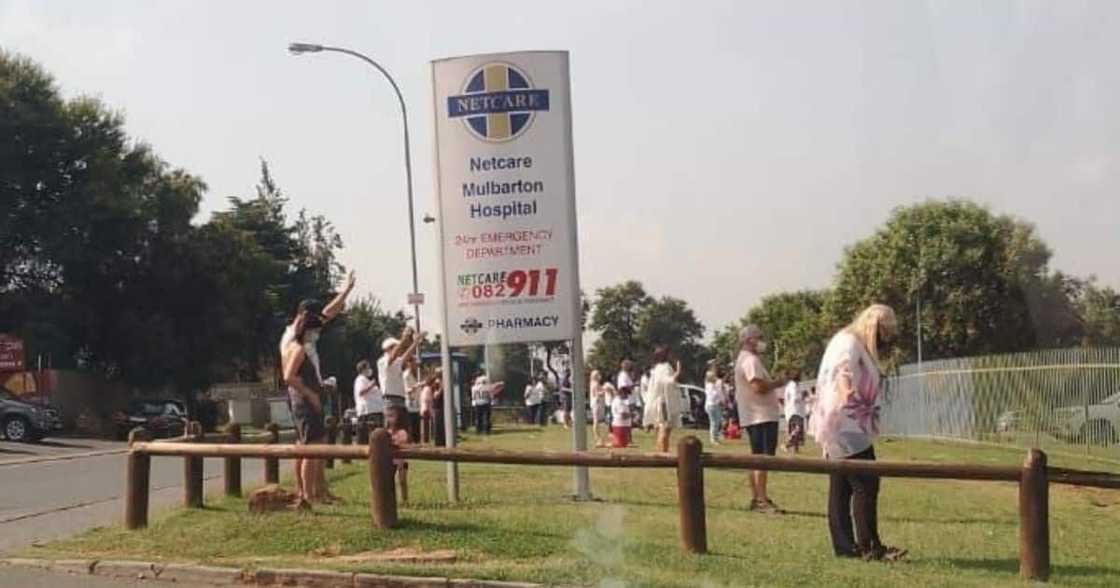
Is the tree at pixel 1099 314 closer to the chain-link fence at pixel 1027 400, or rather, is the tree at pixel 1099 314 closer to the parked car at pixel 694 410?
the parked car at pixel 694 410

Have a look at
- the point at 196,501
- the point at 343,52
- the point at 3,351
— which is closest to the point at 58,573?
the point at 196,501

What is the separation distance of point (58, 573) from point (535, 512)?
3.98m

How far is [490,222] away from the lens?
44.0ft

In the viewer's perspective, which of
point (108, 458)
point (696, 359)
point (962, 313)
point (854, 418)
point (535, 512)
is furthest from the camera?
point (696, 359)

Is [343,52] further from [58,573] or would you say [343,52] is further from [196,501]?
[58,573]

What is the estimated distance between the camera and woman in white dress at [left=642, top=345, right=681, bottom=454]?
19.0 meters

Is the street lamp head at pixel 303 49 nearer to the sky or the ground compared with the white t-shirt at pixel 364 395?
nearer to the sky

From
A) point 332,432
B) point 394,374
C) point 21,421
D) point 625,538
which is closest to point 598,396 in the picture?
point 394,374

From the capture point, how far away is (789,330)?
86188 mm

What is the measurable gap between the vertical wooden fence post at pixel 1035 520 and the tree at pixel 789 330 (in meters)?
52.8

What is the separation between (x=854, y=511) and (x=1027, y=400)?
59.3 ft

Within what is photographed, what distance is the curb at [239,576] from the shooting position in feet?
30.2

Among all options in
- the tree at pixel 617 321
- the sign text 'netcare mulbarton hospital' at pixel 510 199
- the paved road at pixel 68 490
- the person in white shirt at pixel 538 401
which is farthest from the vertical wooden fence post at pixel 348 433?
the tree at pixel 617 321

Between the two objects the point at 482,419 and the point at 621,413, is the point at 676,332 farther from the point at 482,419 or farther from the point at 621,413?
the point at 621,413
